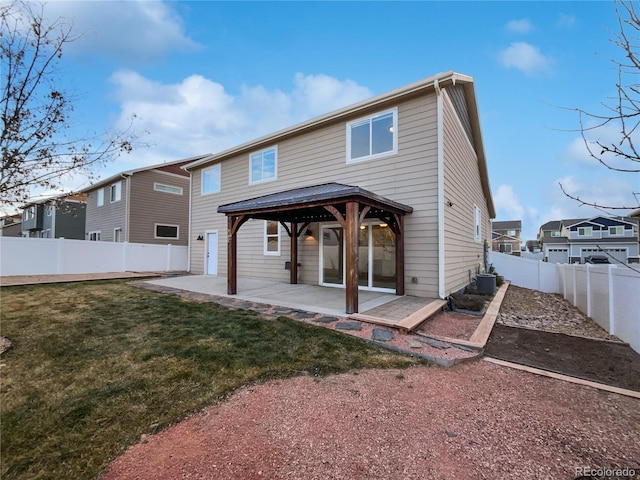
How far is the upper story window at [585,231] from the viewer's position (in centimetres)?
3322

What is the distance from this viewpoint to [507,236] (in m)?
50.1

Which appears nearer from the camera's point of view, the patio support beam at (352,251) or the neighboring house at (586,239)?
the patio support beam at (352,251)

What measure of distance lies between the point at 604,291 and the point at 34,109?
33.1 ft

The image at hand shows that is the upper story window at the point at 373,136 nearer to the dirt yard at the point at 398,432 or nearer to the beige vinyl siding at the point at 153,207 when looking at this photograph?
the dirt yard at the point at 398,432

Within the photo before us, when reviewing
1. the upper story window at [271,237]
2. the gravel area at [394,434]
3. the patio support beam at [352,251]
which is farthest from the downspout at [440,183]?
the upper story window at [271,237]

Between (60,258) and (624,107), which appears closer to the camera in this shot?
(624,107)

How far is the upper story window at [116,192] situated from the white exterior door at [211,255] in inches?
346

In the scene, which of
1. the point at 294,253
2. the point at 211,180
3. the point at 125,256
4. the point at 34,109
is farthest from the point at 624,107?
the point at 125,256

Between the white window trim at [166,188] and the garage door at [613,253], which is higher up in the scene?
the white window trim at [166,188]

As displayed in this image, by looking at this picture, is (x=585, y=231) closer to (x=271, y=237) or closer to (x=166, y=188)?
(x=271, y=237)

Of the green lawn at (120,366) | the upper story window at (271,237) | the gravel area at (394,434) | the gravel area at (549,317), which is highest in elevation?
the upper story window at (271,237)

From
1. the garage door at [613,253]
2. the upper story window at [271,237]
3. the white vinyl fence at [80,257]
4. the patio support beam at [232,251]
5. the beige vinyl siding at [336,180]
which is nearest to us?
the garage door at [613,253]

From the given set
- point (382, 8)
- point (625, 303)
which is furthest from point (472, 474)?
point (382, 8)

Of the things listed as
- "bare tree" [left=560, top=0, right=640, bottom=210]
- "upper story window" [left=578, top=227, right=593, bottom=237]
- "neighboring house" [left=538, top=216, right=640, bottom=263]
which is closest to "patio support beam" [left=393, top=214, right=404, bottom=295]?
"bare tree" [left=560, top=0, right=640, bottom=210]
